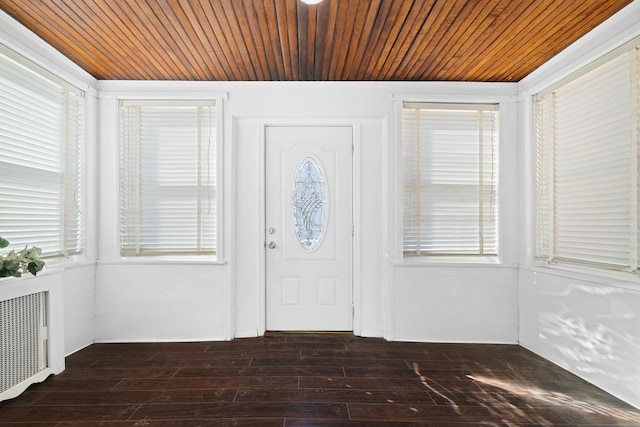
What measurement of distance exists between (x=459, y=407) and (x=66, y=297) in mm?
3211

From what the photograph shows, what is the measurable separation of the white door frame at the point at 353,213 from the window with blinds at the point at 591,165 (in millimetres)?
1634

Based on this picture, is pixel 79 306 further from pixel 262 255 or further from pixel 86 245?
pixel 262 255

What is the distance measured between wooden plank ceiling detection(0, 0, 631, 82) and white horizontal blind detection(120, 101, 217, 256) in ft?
1.27

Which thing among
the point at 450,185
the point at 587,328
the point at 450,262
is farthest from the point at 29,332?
the point at 587,328

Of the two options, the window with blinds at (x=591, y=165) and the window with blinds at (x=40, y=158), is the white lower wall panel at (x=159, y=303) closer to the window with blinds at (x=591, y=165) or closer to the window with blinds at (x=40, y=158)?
the window with blinds at (x=40, y=158)

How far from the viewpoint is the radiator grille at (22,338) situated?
2.46 meters

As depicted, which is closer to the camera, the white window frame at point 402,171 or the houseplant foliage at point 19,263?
the houseplant foliage at point 19,263

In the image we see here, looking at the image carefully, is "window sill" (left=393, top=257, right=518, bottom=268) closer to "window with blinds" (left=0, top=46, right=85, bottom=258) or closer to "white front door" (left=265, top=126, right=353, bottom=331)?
"white front door" (left=265, top=126, right=353, bottom=331)

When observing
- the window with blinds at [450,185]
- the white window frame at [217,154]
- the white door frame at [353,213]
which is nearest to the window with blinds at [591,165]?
the window with blinds at [450,185]

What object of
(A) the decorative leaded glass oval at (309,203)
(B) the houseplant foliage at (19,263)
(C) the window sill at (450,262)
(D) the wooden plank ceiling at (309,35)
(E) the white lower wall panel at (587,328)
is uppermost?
(D) the wooden plank ceiling at (309,35)

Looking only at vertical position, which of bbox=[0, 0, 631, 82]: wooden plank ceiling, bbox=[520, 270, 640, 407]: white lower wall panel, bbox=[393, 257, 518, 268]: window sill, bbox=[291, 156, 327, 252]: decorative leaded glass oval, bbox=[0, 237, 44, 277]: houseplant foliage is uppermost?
bbox=[0, 0, 631, 82]: wooden plank ceiling

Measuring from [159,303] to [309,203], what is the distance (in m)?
1.73

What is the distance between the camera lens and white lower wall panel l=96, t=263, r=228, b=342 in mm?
3705

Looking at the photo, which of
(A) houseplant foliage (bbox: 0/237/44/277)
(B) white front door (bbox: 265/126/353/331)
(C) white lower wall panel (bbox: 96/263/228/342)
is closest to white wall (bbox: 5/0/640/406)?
(C) white lower wall panel (bbox: 96/263/228/342)
